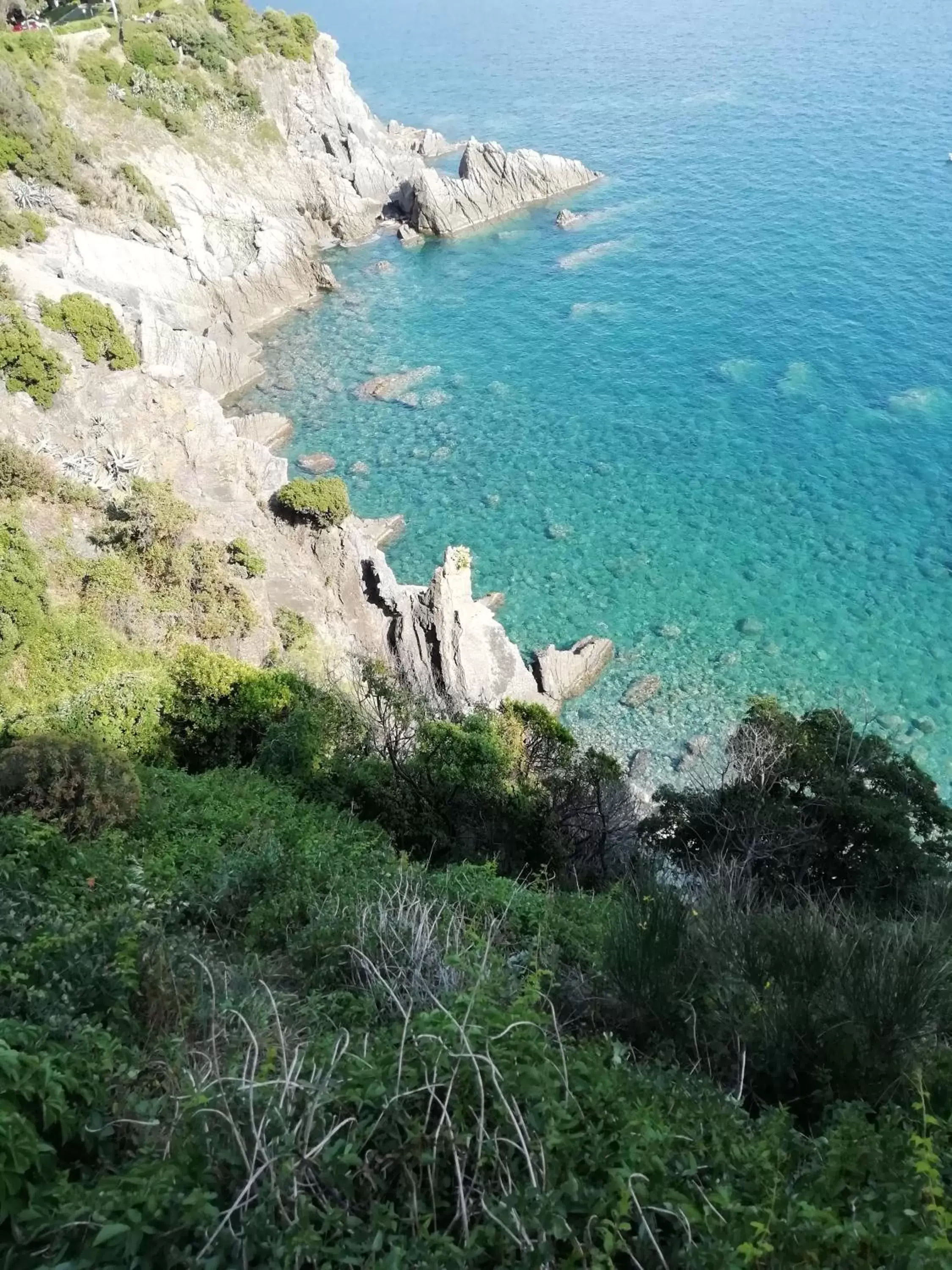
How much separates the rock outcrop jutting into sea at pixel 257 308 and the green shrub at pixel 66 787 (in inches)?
332

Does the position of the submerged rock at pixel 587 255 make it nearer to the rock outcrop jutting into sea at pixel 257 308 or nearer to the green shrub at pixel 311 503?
the rock outcrop jutting into sea at pixel 257 308

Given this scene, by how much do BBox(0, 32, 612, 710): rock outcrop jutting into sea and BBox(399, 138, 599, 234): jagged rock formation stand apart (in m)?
0.12

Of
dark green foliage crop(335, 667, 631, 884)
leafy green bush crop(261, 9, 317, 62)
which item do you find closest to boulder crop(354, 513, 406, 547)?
dark green foliage crop(335, 667, 631, 884)

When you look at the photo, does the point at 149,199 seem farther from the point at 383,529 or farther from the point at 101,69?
the point at 383,529

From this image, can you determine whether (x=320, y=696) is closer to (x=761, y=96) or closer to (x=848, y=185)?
(x=848, y=185)

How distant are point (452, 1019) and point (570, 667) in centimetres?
2226

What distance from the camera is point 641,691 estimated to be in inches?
1071

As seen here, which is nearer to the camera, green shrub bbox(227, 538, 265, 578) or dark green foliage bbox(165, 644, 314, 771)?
dark green foliage bbox(165, 644, 314, 771)

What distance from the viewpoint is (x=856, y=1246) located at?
14.6 ft

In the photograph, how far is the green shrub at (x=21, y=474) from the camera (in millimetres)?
22625

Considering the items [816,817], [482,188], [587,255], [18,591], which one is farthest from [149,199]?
[816,817]

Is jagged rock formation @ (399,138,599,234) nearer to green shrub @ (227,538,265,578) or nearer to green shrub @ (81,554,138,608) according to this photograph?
green shrub @ (227,538,265,578)

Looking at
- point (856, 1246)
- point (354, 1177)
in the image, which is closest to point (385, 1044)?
point (354, 1177)

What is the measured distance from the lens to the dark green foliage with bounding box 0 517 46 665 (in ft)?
60.8
